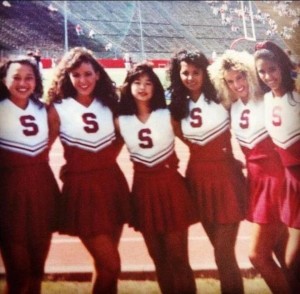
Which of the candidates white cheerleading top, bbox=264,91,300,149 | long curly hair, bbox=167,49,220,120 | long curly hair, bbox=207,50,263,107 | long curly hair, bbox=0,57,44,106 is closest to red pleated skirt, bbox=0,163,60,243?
long curly hair, bbox=0,57,44,106

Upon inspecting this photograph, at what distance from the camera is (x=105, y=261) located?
2.08 meters

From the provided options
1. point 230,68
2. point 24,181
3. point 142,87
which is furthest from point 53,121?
point 230,68

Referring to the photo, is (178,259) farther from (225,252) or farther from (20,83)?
(20,83)

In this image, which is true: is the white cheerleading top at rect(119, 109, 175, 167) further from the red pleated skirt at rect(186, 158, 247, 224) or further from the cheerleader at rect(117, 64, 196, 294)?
the red pleated skirt at rect(186, 158, 247, 224)

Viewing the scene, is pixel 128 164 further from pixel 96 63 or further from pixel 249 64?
pixel 249 64

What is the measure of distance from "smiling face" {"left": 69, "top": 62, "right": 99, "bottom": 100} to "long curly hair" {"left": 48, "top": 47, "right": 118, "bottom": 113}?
0.01 m

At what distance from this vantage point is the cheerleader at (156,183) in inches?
83.0

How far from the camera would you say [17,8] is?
86.0 inches

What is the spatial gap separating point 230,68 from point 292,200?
0.57 metres

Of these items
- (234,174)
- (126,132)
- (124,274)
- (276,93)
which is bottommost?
(124,274)

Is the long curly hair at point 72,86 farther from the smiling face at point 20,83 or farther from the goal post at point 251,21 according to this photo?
the goal post at point 251,21

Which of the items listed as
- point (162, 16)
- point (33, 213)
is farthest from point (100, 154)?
point (162, 16)

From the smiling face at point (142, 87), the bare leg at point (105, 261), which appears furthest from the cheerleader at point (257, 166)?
the bare leg at point (105, 261)

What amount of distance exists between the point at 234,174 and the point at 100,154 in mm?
523
